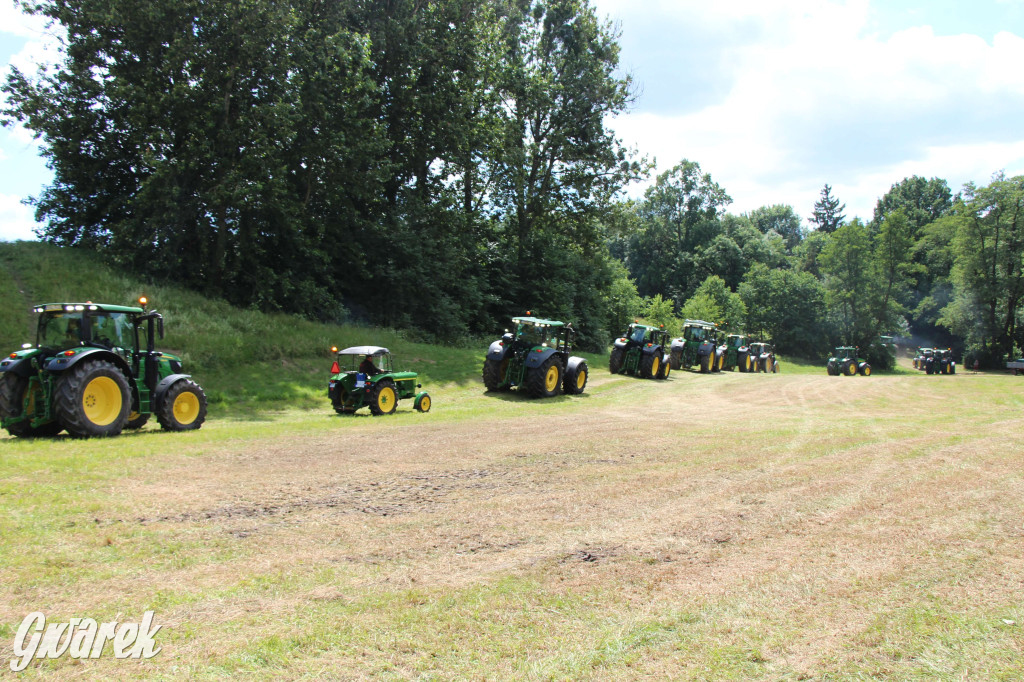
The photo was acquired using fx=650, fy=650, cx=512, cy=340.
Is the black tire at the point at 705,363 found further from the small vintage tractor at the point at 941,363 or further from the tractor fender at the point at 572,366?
the small vintage tractor at the point at 941,363

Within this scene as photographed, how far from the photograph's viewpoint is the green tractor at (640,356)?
79.8 feet

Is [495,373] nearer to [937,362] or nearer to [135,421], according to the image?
[135,421]

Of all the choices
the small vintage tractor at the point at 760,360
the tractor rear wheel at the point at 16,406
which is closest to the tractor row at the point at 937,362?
the small vintage tractor at the point at 760,360

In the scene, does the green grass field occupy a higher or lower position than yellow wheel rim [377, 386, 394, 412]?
lower

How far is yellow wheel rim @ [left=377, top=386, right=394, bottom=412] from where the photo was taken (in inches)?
539

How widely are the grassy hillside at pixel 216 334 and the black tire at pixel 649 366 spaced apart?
21.0 ft

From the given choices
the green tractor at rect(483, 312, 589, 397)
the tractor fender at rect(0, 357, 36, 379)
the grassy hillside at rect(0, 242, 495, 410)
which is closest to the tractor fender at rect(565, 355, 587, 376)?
the green tractor at rect(483, 312, 589, 397)

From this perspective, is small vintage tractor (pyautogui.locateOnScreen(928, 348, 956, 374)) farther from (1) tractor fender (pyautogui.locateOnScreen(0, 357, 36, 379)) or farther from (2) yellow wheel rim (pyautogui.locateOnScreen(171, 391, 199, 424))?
(1) tractor fender (pyautogui.locateOnScreen(0, 357, 36, 379))

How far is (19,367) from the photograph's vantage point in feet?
31.8

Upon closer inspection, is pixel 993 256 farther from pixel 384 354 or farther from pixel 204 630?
pixel 204 630

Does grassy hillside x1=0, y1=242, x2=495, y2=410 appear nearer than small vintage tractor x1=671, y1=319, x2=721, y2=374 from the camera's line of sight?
Yes

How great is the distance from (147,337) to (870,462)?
36.5 ft

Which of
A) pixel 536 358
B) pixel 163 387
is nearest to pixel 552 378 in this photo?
pixel 536 358

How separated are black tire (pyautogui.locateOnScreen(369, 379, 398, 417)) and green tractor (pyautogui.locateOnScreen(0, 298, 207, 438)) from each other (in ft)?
11.2
